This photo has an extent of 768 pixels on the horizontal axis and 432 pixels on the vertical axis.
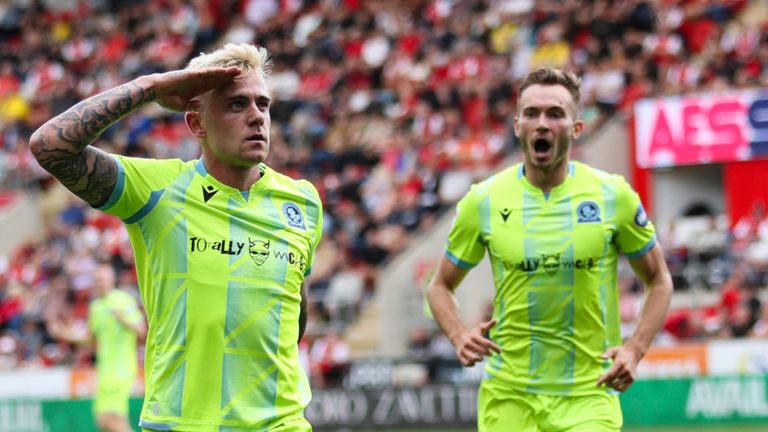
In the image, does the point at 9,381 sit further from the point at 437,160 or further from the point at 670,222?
the point at 670,222

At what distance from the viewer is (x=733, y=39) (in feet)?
69.3

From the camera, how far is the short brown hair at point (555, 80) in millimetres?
7301

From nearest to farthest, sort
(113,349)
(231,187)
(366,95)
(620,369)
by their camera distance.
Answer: (231,187) < (620,369) < (113,349) < (366,95)

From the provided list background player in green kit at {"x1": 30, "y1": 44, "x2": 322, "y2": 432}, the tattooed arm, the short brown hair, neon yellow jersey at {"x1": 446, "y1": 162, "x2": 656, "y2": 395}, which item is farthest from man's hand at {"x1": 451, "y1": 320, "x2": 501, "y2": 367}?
the tattooed arm

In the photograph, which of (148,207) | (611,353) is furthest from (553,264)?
(148,207)

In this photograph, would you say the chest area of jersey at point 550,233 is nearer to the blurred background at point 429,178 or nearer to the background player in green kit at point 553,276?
the background player in green kit at point 553,276

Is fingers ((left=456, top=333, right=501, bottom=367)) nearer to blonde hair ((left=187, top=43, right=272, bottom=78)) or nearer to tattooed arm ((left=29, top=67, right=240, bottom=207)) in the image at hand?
blonde hair ((left=187, top=43, right=272, bottom=78))

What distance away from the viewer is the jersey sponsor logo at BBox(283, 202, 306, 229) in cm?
568

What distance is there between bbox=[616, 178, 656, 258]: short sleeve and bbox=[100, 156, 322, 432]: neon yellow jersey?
2.23 m

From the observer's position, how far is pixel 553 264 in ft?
23.5

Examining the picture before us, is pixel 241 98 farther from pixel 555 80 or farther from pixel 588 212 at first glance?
pixel 588 212

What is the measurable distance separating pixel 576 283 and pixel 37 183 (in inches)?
885

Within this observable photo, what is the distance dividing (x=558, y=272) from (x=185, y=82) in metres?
2.62

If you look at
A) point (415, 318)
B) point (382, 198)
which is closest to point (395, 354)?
point (415, 318)
